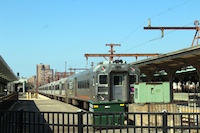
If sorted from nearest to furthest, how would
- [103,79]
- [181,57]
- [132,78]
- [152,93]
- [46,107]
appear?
[152,93], [103,79], [132,78], [181,57], [46,107]

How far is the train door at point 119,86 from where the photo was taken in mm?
17669

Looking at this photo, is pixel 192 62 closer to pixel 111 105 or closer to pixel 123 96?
pixel 123 96

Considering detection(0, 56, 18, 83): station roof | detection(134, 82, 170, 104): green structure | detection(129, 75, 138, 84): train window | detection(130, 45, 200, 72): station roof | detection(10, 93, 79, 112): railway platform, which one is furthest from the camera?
detection(130, 45, 200, 72): station roof

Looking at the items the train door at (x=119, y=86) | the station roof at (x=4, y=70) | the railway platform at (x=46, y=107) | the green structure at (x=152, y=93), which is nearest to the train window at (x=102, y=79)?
the train door at (x=119, y=86)

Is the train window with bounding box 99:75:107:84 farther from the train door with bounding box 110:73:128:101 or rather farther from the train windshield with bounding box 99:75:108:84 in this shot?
the train door with bounding box 110:73:128:101

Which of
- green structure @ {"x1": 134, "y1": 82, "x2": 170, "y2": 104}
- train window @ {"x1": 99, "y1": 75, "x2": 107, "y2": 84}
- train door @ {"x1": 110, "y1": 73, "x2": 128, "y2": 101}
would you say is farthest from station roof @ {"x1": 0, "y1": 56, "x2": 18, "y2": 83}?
green structure @ {"x1": 134, "y1": 82, "x2": 170, "y2": 104}

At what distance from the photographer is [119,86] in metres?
17.8

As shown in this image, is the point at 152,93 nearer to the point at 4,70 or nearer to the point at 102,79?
the point at 102,79

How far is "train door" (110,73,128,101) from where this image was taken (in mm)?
17669

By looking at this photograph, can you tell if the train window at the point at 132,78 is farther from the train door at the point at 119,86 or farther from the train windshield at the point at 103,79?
the train windshield at the point at 103,79

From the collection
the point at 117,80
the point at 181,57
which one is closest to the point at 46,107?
the point at 181,57

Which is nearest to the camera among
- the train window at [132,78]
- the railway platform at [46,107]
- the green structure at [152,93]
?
the green structure at [152,93]

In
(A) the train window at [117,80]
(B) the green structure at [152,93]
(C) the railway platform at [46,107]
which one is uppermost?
(A) the train window at [117,80]

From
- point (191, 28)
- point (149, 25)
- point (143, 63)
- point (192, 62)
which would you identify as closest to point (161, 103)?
point (149, 25)
